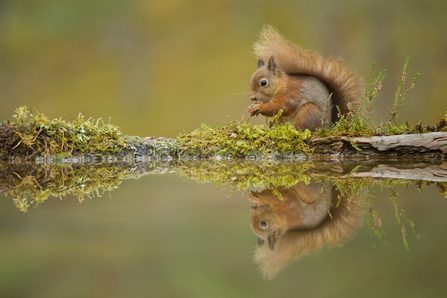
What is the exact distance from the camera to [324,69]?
4254mm

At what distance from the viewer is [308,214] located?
1498 millimetres

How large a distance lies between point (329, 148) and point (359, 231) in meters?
2.50

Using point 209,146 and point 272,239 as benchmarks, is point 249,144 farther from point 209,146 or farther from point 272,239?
point 272,239

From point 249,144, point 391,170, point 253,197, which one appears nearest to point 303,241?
point 253,197

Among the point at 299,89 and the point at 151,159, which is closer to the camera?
the point at 151,159

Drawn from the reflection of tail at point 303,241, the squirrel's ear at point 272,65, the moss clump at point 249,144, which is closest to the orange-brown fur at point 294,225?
the reflection of tail at point 303,241

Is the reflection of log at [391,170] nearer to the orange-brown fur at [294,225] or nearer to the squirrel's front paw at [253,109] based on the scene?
the orange-brown fur at [294,225]

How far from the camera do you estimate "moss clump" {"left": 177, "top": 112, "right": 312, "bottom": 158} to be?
3639mm

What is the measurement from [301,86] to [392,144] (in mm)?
1204

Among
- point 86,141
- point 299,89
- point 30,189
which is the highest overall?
point 299,89

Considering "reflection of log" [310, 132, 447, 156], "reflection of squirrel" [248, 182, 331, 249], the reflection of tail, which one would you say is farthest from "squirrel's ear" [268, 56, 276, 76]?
the reflection of tail

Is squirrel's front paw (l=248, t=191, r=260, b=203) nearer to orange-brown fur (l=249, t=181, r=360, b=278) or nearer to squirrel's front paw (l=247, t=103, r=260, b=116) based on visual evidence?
orange-brown fur (l=249, t=181, r=360, b=278)

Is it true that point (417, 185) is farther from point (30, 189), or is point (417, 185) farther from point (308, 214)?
point (30, 189)

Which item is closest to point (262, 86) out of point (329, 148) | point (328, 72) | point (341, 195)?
point (328, 72)
